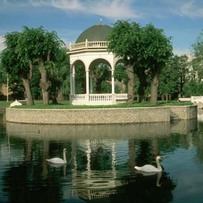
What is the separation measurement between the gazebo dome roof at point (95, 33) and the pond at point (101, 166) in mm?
20172

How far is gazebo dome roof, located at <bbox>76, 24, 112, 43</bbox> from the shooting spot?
52.0m

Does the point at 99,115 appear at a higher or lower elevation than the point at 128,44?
lower

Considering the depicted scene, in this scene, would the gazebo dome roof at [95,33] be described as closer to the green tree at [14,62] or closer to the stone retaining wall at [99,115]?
the green tree at [14,62]

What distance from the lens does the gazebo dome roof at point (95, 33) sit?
171 ft

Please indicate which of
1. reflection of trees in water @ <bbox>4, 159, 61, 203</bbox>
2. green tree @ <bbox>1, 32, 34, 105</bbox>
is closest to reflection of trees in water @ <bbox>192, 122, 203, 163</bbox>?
reflection of trees in water @ <bbox>4, 159, 61, 203</bbox>

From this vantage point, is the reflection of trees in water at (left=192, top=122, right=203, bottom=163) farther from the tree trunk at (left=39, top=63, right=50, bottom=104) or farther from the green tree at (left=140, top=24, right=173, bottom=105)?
the tree trunk at (left=39, top=63, right=50, bottom=104)

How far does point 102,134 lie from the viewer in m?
31.9

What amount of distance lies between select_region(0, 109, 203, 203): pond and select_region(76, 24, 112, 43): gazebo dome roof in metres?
20.2

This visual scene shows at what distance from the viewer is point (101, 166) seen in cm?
1973

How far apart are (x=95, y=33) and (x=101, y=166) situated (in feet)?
113

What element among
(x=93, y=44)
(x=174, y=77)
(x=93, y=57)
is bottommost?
(x=174, y=77)

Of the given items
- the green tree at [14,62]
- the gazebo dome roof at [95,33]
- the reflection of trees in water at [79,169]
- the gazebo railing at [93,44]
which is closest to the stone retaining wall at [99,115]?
the green tree at [14,62]

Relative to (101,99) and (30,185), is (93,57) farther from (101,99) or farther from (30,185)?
(30,185)

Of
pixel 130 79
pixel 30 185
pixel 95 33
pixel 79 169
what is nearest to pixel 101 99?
pixel 130 79
